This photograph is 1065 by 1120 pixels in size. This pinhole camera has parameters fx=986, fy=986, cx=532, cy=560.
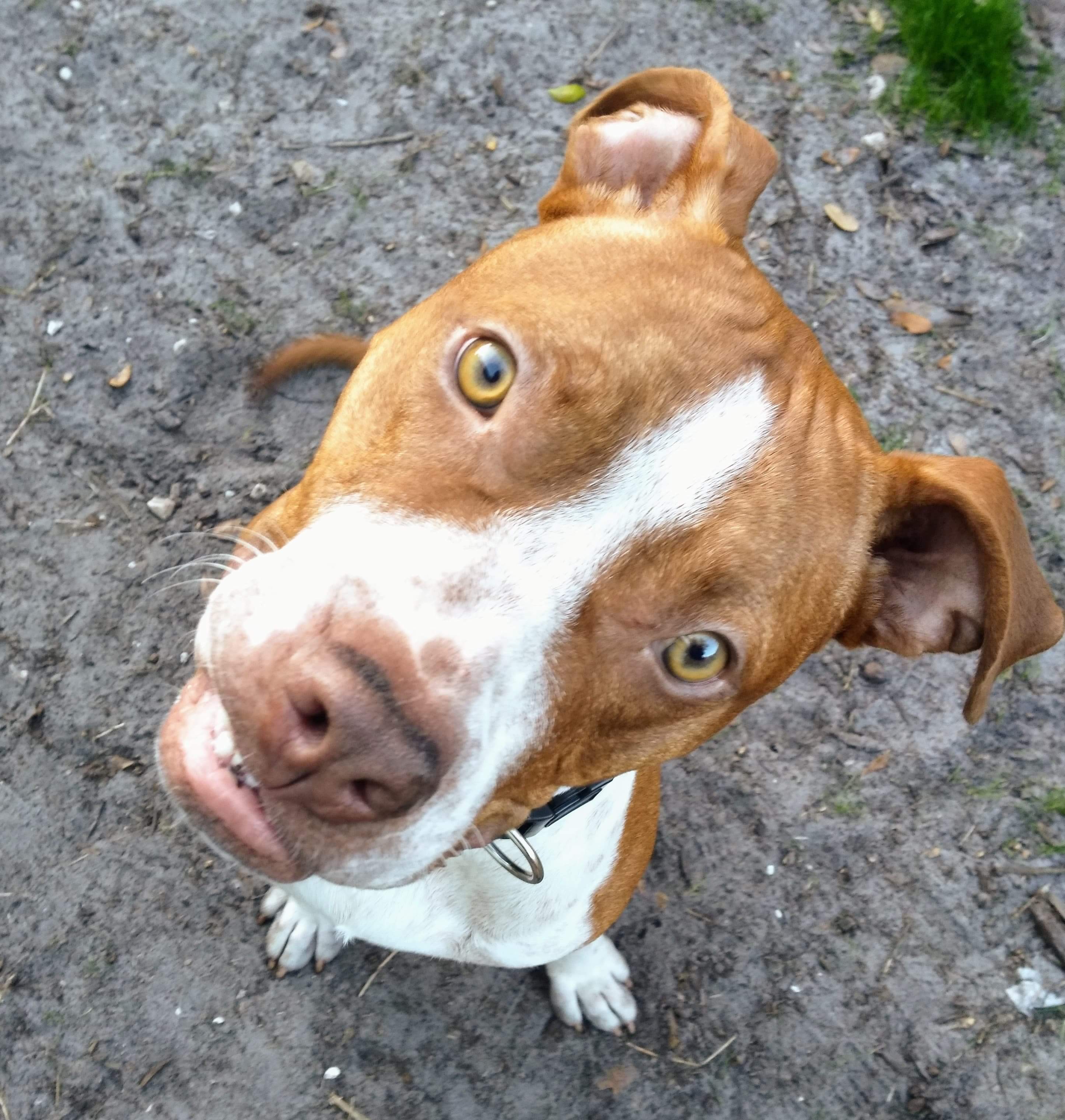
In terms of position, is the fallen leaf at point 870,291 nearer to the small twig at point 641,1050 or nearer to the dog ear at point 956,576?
the dog ear at point 956,576

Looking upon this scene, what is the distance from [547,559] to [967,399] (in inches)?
150

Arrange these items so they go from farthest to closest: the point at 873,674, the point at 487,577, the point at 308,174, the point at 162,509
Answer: the point at 308,174
the point at 873,674
the point at 162,509
the point at 487,577

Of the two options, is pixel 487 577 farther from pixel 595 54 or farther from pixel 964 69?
pixel 964 69

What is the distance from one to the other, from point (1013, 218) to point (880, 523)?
356 cm

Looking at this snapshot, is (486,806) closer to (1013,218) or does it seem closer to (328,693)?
(328,693)

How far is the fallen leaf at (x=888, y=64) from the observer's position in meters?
5.48

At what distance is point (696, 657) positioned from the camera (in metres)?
2.32

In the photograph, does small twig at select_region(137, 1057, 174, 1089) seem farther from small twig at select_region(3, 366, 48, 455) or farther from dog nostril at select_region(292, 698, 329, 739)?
dog nostril at select_region(292, 698, 329, 739)

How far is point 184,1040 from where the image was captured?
154 inches

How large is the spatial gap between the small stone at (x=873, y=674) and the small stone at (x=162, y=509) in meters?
3.28

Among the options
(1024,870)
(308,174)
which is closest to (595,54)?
(308,174)

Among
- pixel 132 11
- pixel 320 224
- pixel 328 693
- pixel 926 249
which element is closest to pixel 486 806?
pixel 328 693

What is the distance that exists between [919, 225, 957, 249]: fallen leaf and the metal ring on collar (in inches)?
162

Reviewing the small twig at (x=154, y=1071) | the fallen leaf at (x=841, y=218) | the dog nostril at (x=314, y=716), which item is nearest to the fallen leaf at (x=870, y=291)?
the fallen leaf at (x=841, y=218)
